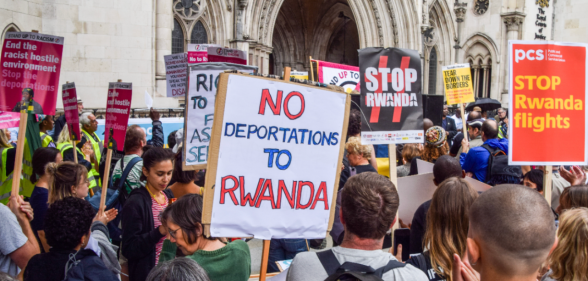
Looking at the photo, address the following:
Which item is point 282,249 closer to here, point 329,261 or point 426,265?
point 426,265

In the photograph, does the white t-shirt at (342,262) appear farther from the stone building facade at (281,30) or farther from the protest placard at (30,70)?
the stone building facade at (281,30)

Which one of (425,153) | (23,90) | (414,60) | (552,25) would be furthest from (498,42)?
(23,90)

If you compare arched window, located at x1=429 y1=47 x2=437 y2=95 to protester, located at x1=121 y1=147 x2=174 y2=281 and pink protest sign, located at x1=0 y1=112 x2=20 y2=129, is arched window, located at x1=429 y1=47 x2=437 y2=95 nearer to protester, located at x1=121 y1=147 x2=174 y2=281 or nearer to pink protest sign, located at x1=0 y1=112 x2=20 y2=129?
pink protest sign, located at x1=0 y1=112 x2=20 y2=129

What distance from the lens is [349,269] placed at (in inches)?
77.7

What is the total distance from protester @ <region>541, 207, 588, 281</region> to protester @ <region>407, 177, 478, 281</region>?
1.41 feet

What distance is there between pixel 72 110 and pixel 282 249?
296cm

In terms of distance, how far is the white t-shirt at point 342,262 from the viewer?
80.1 inches

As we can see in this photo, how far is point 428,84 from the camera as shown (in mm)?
22375

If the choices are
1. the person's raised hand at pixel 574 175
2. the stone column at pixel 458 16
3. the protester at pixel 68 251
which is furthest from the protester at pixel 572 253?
the stone column at pixel 458 16

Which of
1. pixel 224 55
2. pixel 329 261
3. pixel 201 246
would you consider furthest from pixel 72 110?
pixel 329 261

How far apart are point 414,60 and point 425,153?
1798 millimetres

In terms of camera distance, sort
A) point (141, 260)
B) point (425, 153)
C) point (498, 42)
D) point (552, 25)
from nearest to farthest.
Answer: point (141, 260) < point (425, 153) < point (498, 42) < point (552, 25)

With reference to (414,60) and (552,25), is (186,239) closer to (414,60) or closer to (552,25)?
(414,60)

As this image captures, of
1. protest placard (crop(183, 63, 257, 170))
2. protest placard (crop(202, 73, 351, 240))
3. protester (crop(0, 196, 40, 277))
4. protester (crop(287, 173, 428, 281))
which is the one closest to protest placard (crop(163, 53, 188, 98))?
protest placard (crop(183, 63, 257, 170))
